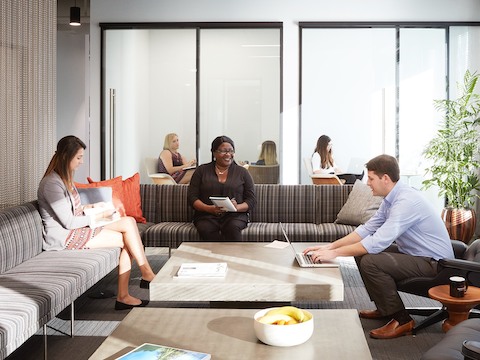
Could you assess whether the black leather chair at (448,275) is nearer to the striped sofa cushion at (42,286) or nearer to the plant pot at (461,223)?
the striped sofa cushion at (42,286)

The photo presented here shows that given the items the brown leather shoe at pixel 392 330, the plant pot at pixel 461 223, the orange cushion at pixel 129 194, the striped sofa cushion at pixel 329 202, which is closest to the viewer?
the brown leather shoe at pixel 392 330

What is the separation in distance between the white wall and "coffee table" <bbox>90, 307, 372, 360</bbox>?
15.7ft

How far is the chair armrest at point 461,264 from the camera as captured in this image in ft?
11.2

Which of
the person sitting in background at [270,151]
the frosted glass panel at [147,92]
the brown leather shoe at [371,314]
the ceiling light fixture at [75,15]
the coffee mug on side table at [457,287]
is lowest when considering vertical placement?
the brown leather shoe at [371,314]

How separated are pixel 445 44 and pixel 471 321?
5.26 metres

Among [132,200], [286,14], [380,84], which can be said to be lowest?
[132,200]

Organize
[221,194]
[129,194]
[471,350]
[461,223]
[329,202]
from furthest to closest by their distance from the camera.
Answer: [461,223] < [329,202] < [129,194] < [221,194] < [471,350]

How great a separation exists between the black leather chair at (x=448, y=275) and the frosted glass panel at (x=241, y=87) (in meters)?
3.63

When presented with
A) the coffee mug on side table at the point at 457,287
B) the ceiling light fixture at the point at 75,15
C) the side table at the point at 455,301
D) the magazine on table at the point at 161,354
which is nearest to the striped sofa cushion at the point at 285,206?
the side table at the point at 455,301

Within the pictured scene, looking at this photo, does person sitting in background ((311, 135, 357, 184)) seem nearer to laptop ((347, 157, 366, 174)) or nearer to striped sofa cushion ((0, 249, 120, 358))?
laptop ((347, 157, 366, 174))

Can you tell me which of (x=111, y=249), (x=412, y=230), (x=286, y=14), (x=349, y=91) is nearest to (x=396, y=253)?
(x=412, y=230)

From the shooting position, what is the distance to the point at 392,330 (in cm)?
379

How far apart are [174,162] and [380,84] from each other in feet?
8.32

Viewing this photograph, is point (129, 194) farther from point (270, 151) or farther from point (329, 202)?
point (270, 151)
